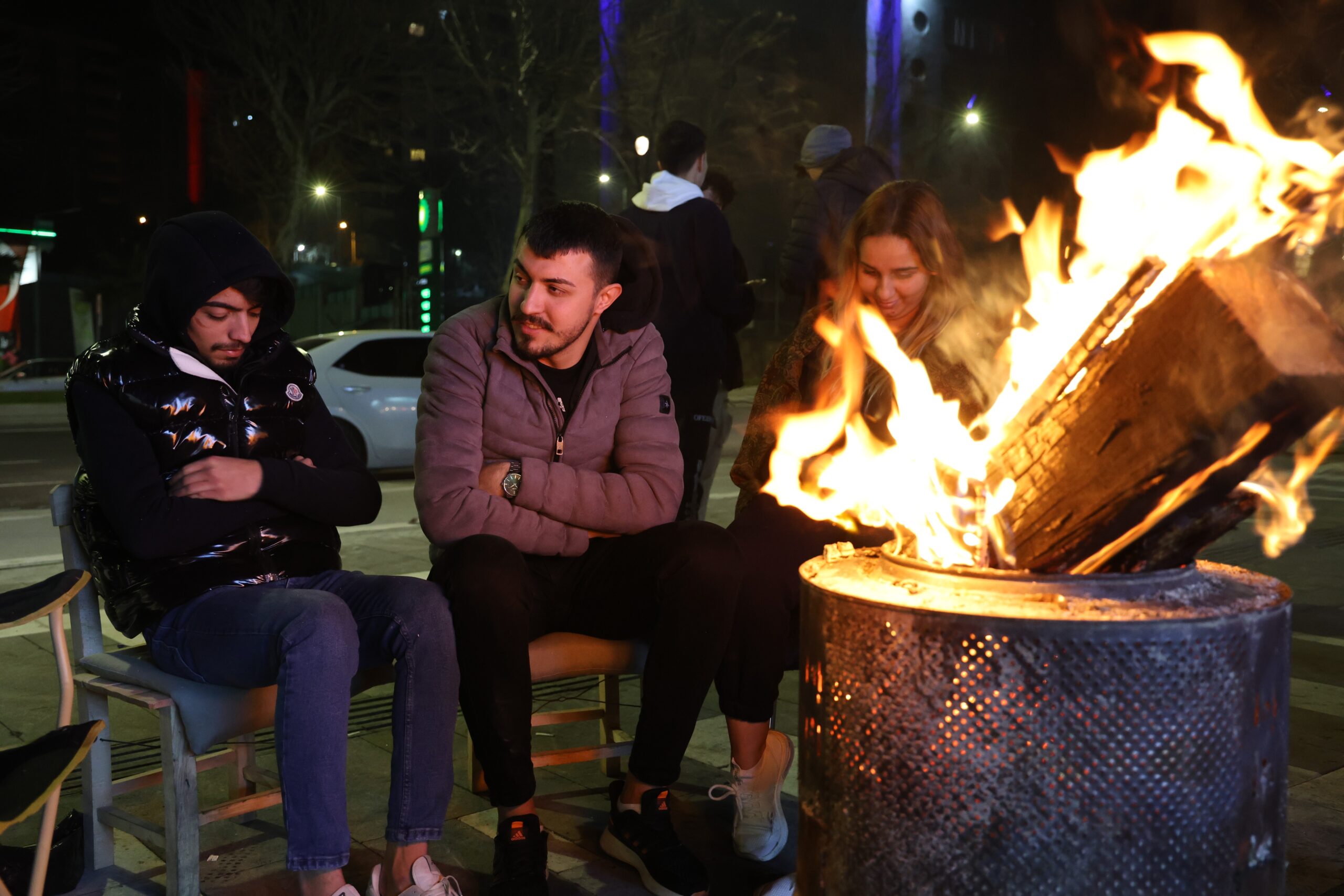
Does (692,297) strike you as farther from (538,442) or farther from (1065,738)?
(1065,738)

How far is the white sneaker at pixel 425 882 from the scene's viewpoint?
2547 mm

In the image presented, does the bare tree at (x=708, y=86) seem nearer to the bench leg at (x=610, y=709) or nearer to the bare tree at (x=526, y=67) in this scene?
the bare tree at (x=526, y=67)

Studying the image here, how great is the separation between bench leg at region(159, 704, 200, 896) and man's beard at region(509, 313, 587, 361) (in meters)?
1.23

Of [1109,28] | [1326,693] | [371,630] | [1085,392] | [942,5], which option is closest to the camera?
[1085,392]

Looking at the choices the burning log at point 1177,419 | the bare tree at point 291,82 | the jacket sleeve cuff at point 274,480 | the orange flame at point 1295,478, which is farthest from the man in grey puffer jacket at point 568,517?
the bare tree at point 291,82

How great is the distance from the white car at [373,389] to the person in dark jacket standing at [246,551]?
7832 mm

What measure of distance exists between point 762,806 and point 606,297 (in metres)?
1.44

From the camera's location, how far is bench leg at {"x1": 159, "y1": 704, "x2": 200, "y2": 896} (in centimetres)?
251

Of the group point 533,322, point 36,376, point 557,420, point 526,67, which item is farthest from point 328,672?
point 36,376

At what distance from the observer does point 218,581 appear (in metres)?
2.74

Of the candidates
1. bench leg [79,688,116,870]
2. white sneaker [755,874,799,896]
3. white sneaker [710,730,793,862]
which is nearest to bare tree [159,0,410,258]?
bench leg [79,688,116,870]

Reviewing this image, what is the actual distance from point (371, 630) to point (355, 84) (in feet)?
85.5

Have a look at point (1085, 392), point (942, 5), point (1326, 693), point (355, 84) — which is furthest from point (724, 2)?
point (1085, 392)

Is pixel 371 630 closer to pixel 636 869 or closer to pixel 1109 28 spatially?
pixel 636 869
